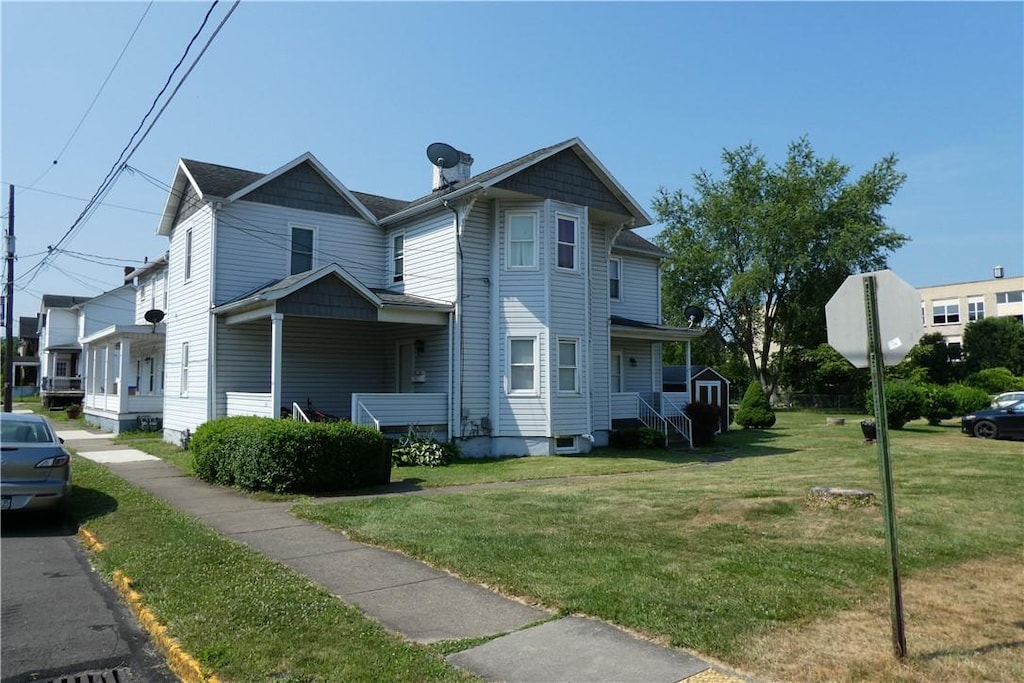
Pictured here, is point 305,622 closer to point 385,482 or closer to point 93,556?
point 93,556

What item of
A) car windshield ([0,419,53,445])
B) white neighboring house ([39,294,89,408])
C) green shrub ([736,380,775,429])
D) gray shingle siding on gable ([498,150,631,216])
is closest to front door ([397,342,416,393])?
gray shingle siding on gable ([498,150,631,216])

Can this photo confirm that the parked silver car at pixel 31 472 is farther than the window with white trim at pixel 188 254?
No

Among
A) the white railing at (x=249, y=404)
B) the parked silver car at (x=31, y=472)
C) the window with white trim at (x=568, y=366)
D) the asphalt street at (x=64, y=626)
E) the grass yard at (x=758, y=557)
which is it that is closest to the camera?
the grass yard at (x=758, y=557)

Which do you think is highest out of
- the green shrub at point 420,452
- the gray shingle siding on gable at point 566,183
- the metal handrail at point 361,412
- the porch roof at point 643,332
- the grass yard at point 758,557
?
the gray shingle siding on gable at point 566,183

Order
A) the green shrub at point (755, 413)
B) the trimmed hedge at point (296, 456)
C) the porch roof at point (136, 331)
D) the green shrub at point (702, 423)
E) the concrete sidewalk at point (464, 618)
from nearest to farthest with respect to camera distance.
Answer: the concrete sidewalk at point (464, 618)
the trimmed hedge at point (296, 456)
the green shrub at point (702, 423)
the porch roof at point (136, 331)
the green shrub at point (755, 413)

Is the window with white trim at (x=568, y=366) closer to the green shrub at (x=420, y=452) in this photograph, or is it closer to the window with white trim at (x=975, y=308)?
the green shrub at (x=420, y=452)

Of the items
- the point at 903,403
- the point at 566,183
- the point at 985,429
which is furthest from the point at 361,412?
the point at 903,403

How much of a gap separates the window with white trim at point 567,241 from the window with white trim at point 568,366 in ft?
6.96

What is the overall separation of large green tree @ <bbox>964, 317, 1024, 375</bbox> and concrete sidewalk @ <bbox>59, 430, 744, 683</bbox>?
184 ft

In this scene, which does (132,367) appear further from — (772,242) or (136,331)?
(772,242)

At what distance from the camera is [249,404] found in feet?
57.4

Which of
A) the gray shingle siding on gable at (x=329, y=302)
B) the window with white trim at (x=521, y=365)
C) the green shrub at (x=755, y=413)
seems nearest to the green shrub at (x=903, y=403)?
the green shrub at (x=755, y=413)

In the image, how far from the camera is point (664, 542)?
7730 millimetres

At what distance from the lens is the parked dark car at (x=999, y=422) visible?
22.0 metres
